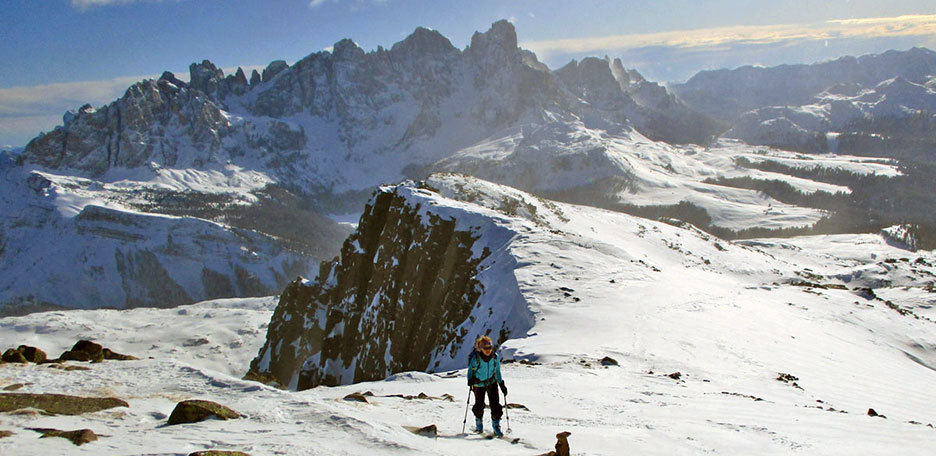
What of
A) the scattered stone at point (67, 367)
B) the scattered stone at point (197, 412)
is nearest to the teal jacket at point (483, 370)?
the scattered stone at point (197, 412)

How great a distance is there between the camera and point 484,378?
13.2 meters

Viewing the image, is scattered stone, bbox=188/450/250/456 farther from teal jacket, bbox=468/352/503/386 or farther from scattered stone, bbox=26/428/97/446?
teal jacket, bbox=468/352/503/386

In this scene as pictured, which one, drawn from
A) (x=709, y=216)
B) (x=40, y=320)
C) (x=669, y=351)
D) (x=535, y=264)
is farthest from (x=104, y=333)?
(x=709, y=216)

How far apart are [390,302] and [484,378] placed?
99.2ft

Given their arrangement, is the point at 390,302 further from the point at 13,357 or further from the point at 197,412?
the point at 197,412

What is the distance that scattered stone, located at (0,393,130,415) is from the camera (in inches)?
429

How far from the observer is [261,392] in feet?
43.3

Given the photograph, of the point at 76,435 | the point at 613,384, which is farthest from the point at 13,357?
the point at 613,384

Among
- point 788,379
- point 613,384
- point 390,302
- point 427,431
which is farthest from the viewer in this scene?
point 390,302

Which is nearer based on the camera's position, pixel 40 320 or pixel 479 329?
pixel 479 329

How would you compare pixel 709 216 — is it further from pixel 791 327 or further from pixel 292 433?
pixel 292 433

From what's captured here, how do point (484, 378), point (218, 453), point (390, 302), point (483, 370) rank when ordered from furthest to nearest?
point (390, 302), point (483, 370), point (484, 378), point (218, 453)

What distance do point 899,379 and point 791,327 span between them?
22.3 feet

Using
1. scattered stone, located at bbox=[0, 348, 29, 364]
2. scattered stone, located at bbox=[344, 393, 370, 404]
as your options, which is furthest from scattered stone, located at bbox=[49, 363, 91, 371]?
scattered stone, located at bbox=[344, 393, 370, 404]
